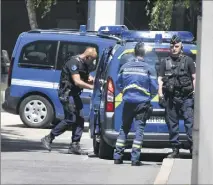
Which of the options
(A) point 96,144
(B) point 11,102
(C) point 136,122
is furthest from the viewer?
(B) point 11,102

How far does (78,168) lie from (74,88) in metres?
2.07

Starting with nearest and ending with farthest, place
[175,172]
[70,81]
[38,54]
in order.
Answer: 1. [175,172]
2. [70,81]
3. [38,54]

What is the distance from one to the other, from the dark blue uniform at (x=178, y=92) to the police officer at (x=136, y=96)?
45cm

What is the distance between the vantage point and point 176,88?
11.3 m

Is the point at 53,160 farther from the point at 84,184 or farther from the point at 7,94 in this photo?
the point at 7,94

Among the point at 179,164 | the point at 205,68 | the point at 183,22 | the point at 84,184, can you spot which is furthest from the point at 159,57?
the point at 183,22

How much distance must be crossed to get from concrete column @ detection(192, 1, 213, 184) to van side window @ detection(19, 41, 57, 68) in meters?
10.8

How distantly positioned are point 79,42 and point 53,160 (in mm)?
5905

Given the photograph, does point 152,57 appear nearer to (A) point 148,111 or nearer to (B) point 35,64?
(A) point 148,111

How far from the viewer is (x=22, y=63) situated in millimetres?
17203

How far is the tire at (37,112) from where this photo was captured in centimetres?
1695

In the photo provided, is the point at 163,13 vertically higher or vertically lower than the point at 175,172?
higher

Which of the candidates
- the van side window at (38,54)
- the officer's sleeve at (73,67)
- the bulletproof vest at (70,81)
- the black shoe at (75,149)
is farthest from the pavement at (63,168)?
the van side window at (38,54)

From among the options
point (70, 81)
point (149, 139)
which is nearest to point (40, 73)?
point (70, 81)
